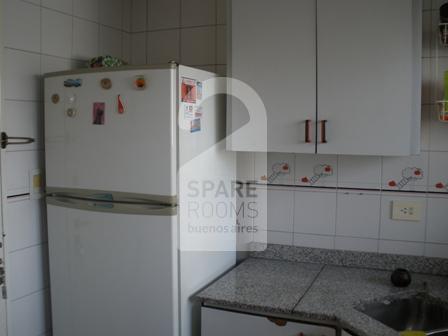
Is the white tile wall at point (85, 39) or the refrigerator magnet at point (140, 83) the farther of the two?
the white tile wall at point (85, 39)

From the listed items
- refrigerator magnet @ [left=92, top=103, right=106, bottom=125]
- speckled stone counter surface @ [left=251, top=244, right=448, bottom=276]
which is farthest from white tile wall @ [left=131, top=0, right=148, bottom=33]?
speckled stone counter surface @ [left=251, top=244, right=448, bottom=276]

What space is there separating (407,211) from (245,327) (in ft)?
2.97

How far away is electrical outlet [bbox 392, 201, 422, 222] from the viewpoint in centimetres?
212

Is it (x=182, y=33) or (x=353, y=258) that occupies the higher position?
(x=182, y=33)

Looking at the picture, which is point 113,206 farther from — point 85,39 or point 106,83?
point 85,39

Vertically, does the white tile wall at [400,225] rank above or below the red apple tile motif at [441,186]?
below

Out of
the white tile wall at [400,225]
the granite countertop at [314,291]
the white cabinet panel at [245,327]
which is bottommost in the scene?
the white cabinet panel at [245,327]

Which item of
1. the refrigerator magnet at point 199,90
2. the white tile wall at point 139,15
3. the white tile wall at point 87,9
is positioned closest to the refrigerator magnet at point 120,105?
the refrigerator magnet at point 199,90

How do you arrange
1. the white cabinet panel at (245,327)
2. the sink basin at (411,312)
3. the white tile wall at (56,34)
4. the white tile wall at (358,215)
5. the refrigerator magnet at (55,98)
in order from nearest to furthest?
the white cabinet panel at (245,327), the sink basin at (411,312), the refrigerator magnet at (55,98), the white tile wall at (56,34), the white tile wall at (358,215)

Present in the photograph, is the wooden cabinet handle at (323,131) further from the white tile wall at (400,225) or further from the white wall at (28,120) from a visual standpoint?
the white wall at (28,120)

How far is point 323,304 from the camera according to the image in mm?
1777

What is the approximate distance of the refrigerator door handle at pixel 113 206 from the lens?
1790mm

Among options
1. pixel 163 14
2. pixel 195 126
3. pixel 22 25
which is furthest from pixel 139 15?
pixel 195 126

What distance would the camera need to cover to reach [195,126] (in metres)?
1.91
